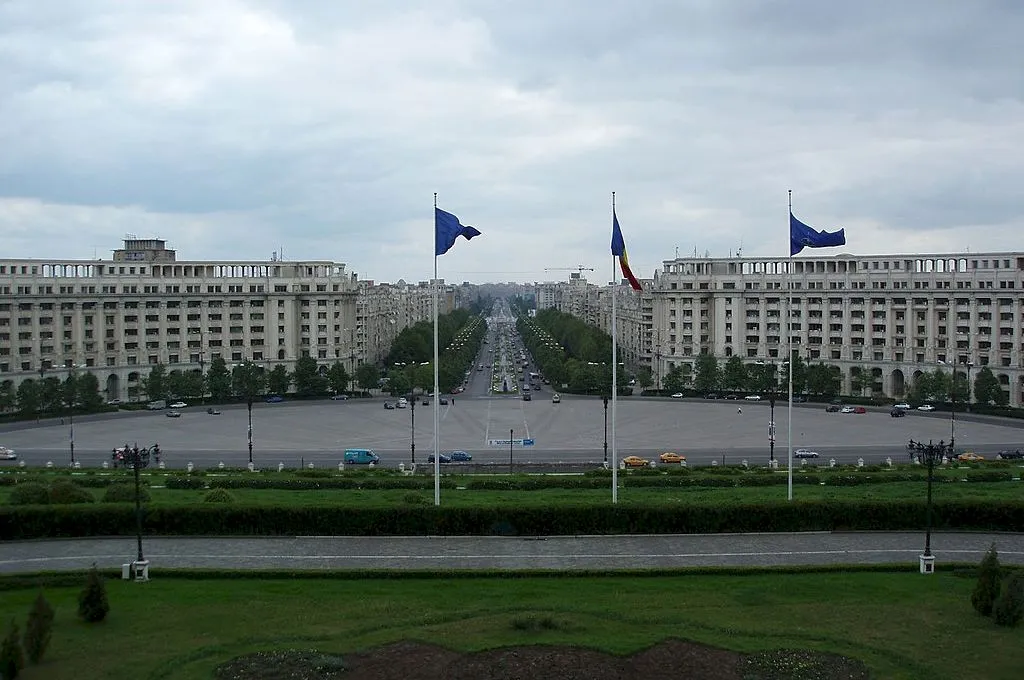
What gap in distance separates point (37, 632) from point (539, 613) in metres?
10.3

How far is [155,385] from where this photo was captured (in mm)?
79312

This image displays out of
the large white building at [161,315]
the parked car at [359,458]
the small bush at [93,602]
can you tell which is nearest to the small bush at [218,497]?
the small bush at [93,602]

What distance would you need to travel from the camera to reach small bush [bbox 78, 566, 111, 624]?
20.5 meters

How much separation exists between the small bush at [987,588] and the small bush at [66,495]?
1050 inches

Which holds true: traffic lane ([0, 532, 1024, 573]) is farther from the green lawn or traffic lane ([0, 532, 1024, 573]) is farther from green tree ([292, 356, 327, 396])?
green tree ([292, 356, 327, 396])

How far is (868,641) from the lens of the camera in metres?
19.5

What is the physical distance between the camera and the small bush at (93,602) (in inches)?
805

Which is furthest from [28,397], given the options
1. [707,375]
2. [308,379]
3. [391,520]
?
[707,375]

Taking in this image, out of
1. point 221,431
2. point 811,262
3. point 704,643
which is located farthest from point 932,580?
point 811,262

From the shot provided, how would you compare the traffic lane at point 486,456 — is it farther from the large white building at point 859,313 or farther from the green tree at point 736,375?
the green tree at point 736,375

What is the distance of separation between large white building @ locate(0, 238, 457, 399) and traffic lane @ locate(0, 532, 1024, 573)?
52310mm

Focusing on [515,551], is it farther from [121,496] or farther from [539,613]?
[121,496]

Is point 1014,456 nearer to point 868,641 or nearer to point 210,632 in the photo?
point 868,641

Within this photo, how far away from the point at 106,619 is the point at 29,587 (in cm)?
410
